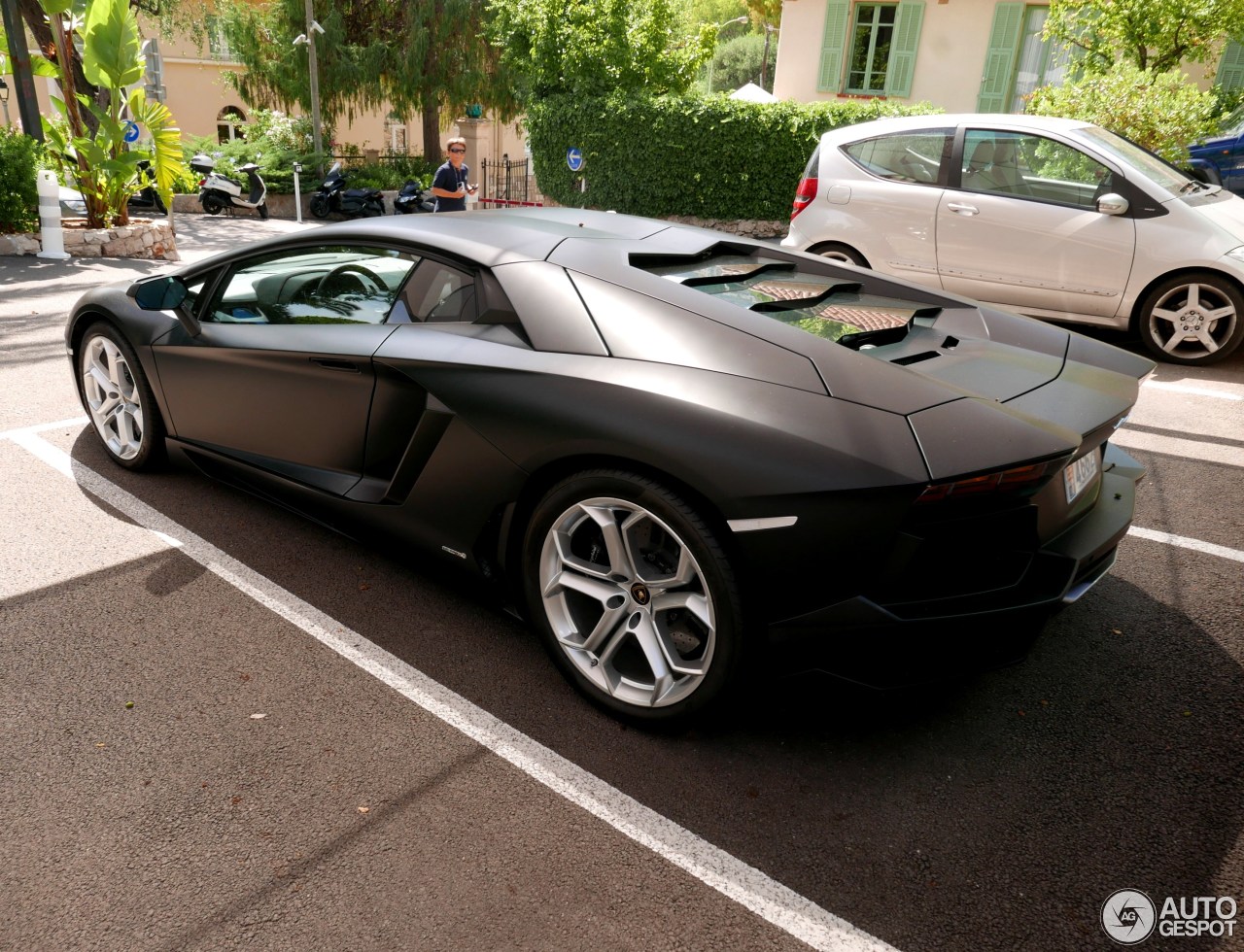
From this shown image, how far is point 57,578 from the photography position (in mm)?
3523

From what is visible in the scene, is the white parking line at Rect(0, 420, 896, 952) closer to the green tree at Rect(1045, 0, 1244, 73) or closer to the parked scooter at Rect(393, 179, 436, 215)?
the green tree at Rect(1045, 0, 1244, 73)

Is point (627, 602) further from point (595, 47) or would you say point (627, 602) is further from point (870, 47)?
point (870, 47)

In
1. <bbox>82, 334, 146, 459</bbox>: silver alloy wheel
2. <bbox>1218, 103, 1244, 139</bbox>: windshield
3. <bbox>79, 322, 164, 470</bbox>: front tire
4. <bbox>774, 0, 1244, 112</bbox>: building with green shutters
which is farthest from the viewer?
<bbox>774, 0, 1244, 112</bbox>: building with green shutters

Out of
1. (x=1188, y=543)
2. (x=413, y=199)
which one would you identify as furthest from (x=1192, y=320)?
(x=413, y=199)

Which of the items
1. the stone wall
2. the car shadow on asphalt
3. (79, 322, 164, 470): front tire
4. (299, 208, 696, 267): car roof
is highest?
(299, 208, 696, 267): car roof

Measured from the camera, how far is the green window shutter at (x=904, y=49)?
65.5ft

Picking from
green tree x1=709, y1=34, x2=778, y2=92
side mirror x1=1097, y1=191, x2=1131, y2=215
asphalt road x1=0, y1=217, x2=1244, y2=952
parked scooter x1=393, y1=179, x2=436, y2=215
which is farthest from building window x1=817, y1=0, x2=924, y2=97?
green tree x1=709, y1=34, x2=778, y2=92

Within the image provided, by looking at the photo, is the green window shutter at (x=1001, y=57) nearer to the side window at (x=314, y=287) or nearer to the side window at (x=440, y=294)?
the side window at (x=314, y=287)

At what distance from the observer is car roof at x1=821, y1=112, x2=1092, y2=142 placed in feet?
23.7

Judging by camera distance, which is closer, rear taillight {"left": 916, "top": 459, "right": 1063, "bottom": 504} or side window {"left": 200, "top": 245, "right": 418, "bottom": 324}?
rear taillight {"left": 916, "top": 459, "right": 1063, "bottom": 504}

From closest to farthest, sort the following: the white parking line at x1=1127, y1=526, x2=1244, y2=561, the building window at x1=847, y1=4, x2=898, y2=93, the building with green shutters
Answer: the white parking line at x1=1127, y1=526, x2=1244, y2=561 < the building with green shutters < the building window at x1=847, y1=4, x2=898, y2=93

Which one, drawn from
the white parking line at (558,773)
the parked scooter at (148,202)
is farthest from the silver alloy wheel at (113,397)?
the parked scooter at (148,202)

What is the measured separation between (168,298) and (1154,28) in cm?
1308

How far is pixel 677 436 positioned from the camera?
2.41 metres
